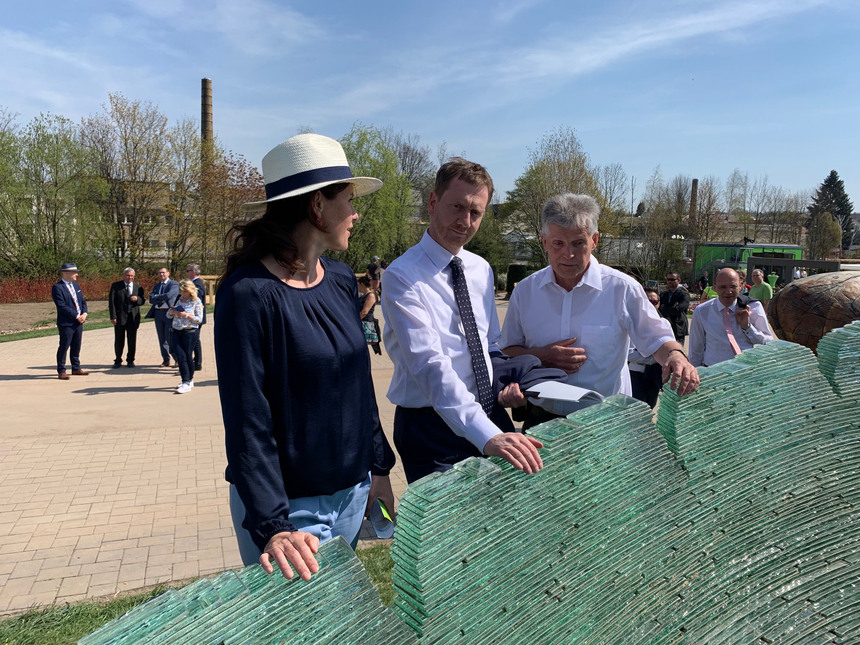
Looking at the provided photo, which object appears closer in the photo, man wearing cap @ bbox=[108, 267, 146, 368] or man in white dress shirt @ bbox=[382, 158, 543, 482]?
man in white dress shirt @ bbox=[382, 158, 543, 482]

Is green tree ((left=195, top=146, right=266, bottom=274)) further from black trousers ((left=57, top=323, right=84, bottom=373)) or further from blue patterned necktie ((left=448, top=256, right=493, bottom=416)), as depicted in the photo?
blue patterned necktie ((left=448, top=256, right=493, bottom=416))

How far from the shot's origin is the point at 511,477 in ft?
4.96

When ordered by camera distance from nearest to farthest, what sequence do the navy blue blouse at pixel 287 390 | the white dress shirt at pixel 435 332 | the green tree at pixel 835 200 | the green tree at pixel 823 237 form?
the navy blue blouse at pixel 287 390 → the white dress shirt at pixel 435 332 → the green tree at pixel 823 237 → the green tree at pixel 835 200

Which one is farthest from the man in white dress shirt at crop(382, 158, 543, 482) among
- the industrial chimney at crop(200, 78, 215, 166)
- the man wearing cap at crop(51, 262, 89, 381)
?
the industrial chimney at crop(200, 78, 215, 166)

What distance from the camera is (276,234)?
6.09 feet

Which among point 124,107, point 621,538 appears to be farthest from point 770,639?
point 124,107

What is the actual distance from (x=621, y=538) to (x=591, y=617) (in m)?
0.22

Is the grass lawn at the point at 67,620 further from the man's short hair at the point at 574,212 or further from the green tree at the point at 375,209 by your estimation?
the green tree at the point at 375,209

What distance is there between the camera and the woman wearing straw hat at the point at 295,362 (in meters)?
1.65

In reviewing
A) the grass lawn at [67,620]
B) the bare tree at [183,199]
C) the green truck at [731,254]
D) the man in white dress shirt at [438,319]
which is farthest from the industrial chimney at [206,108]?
the man in white dress shirt at [438,319]

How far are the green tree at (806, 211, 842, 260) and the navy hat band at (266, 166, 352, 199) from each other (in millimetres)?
57411

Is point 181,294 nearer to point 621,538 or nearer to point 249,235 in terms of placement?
point 249,235

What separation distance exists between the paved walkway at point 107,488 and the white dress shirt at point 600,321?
7.86 feet

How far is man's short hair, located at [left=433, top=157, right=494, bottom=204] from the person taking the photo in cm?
256
